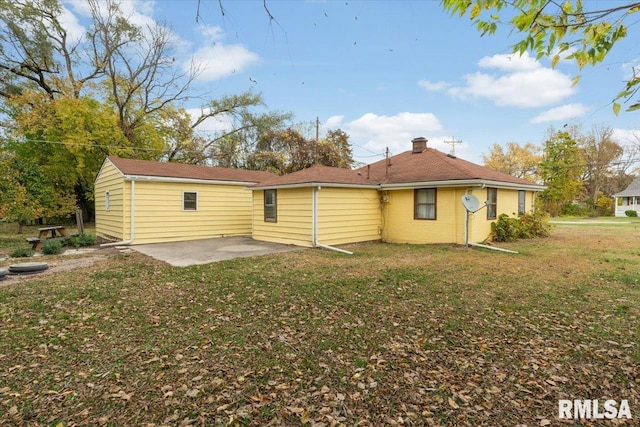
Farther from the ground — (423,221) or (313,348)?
(423,221)

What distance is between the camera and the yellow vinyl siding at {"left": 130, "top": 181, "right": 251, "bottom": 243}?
→ 11.6 metres

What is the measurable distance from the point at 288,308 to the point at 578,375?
3417mm

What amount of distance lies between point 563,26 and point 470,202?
8.66 meters

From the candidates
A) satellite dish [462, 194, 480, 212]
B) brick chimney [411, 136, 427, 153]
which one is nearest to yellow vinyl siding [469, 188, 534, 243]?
satellite dish [462, 194, 480, 212]

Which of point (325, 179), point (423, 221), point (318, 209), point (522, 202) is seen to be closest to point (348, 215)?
point (318, 209)

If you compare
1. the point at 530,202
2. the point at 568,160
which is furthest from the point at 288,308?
the point at 568,160

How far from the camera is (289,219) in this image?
11.5 metres

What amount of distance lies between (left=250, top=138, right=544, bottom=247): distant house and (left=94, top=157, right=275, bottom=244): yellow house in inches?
71.5

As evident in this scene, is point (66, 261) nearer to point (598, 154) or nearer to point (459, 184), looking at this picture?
point (459, 184)

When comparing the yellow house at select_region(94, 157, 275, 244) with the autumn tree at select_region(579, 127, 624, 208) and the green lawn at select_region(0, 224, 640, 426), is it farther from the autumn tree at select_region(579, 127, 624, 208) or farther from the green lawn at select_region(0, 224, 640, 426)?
the autumn tree at select_region(579, 127, 624, 208)

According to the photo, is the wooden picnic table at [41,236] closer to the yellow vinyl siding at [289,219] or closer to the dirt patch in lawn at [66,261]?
the dirt patch in lawn at [66,261]

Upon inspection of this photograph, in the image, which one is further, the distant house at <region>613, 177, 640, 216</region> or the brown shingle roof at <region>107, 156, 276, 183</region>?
the distant house at <region>613, 177, 640, 216</region>

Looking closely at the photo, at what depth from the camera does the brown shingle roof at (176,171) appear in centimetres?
1181

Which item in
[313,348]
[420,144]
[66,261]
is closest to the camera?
[313,348]
